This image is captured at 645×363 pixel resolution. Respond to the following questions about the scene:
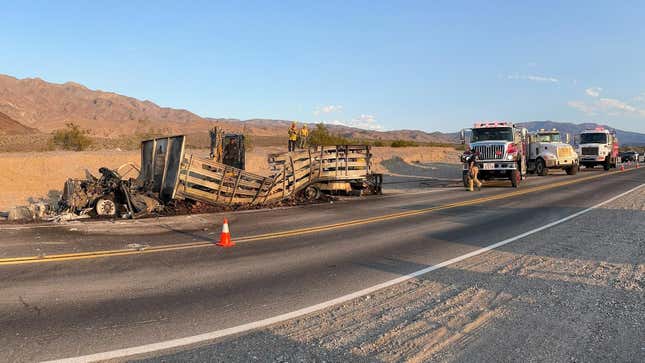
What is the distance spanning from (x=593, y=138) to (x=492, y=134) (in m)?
18.5

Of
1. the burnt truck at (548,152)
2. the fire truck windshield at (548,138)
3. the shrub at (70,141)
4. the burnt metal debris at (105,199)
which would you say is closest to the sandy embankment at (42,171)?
the burnt metal debris at (105,199)

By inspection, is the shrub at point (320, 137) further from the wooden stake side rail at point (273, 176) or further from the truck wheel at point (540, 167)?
the wooden stake side rail at point (273, 176)

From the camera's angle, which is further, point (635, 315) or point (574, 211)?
point (574, 211)

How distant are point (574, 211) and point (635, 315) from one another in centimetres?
926

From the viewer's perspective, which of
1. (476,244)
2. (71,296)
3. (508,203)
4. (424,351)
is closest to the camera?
(424,351)

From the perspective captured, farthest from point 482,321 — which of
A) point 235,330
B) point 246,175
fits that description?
point 246,175

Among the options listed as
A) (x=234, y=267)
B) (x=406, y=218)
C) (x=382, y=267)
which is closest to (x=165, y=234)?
(x=234, y=267)

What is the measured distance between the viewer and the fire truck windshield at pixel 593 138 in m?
35.2

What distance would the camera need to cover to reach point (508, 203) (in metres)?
15.5

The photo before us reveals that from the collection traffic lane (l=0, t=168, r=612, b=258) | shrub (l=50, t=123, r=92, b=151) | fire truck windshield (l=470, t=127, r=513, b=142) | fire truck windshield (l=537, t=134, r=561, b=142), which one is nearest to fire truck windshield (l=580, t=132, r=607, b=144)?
fire truck windshield (l=537, t=134, r=561, b=142)

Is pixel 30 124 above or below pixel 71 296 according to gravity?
above

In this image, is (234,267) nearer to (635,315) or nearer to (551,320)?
(551,320)

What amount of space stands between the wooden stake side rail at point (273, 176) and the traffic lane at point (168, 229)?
3.38 feet

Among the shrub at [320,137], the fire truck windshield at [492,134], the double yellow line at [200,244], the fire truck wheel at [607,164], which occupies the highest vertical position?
the shrub at [320,137]
